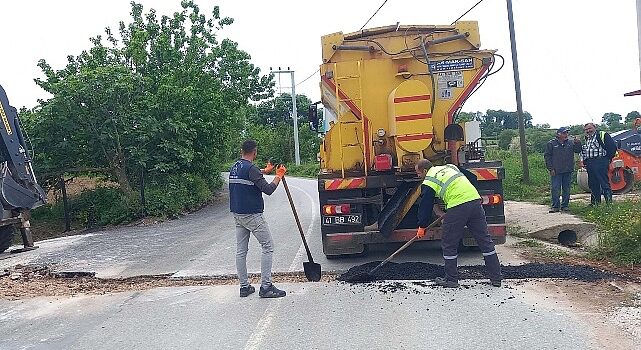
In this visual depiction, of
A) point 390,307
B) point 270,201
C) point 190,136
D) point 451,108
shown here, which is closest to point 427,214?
point 390,307

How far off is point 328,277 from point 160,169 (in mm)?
12403

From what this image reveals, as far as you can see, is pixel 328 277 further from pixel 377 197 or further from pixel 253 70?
pixel 253 70

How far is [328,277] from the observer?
8062 millimetres

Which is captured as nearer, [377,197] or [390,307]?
[390,307]

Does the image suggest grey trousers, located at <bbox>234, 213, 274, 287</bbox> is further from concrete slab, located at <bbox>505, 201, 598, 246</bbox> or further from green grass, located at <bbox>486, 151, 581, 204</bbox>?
green grass, located at <bbox>486, 151, 581, 204</bbox>

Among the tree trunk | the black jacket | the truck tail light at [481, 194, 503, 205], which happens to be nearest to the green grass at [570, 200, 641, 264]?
the truck tail light at [481, 194, 503, 205]

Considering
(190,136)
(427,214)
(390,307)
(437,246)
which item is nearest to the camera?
(390,307)

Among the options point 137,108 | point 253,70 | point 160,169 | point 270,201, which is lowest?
point 270,201

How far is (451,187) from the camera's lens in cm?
709

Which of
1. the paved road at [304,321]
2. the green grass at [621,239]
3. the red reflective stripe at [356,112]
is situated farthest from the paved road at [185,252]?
the paved road at [304,321]

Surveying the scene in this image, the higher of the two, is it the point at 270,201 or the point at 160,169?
the point at 160,169

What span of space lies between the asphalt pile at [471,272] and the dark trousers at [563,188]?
463 cm

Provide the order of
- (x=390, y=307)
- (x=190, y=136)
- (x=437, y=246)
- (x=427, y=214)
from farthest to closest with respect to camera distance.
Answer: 1. (x=190, y=136)
2. (x=437, y=246)
3. (x=427, y=214)
4. (x=390, y=307)

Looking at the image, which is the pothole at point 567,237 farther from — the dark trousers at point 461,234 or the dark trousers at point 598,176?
the dark trousers at point 461,234
